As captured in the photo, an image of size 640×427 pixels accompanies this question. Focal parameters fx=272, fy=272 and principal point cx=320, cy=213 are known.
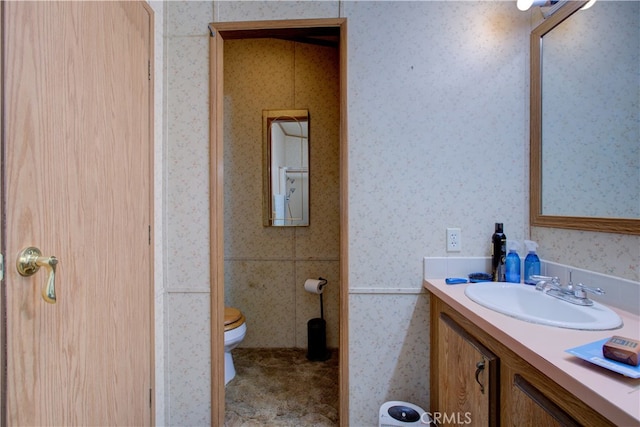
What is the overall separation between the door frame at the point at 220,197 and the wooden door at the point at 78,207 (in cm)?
29

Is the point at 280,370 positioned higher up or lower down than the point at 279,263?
lower down

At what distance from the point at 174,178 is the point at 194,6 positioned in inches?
36.0

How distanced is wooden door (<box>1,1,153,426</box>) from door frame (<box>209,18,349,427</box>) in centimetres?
29

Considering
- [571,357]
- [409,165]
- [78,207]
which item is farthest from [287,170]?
[571,357]

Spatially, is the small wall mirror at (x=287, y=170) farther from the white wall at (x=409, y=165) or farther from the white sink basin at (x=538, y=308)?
the white sink basin at (x=538, y=308)

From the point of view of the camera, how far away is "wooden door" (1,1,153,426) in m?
0.70

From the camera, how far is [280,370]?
2.00 meters

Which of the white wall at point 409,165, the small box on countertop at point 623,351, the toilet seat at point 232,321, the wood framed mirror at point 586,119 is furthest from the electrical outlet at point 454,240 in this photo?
the toilet seat at point 232,321

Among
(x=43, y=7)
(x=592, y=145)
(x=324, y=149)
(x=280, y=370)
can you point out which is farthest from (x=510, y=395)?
(x=324, y=149)

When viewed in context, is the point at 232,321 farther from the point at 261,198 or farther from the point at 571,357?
the point at 571,357

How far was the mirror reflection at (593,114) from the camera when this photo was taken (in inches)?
38.4

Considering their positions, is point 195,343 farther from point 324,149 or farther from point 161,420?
point 324,149

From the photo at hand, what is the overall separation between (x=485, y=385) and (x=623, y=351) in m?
0.42

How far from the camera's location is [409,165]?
→ 55.1 inches
